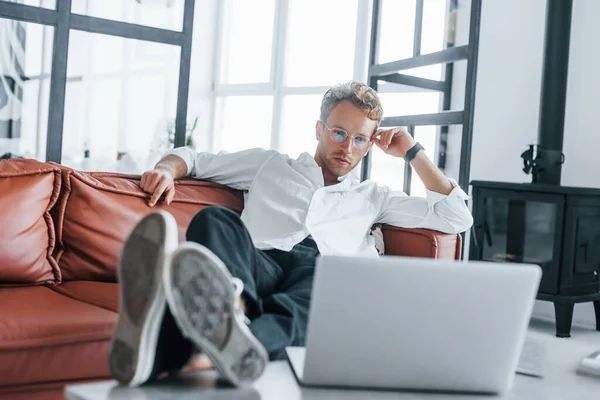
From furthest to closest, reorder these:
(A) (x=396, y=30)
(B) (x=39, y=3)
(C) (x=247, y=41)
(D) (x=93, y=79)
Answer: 1. (C) (x=247, y=41)
2. (A) (x=396, y=30)
3. (D) (x=93, y=79)
4. (B) (x=39, y=3)

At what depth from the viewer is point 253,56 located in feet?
22.1

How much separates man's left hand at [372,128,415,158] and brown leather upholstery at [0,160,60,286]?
108 cm

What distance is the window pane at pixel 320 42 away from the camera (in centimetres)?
572

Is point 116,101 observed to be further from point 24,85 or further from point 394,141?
point 394,141

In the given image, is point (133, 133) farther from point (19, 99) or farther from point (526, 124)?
point (526, 124)

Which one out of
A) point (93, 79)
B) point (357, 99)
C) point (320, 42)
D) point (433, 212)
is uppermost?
point (320, 42)

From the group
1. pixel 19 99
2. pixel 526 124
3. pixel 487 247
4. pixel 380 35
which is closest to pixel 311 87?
pixel 380 35

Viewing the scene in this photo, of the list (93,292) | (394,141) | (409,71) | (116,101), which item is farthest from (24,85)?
(409,71)

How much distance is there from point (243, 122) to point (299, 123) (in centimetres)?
85

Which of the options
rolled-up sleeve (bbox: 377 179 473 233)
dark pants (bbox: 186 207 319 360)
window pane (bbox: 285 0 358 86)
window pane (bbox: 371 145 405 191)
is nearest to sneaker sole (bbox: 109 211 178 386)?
dark pants (bbox: 186 207 319 360)

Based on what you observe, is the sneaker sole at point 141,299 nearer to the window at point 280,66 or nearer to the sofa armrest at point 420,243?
the sofa armrest at point 420,243

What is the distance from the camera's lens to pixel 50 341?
156 centimetres

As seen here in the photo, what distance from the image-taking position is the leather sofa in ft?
5.12

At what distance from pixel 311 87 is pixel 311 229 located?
4006mm
